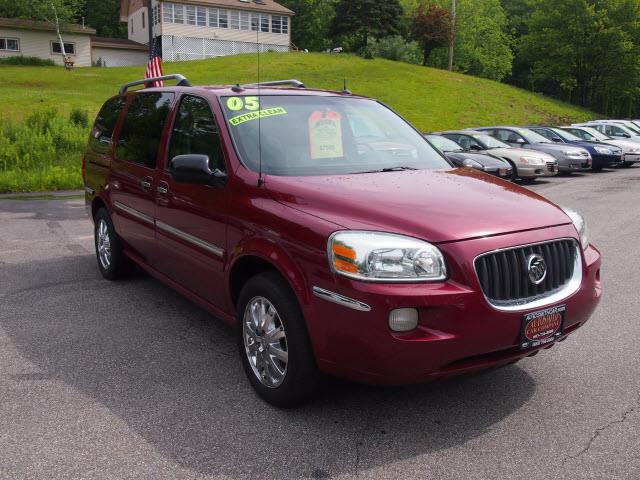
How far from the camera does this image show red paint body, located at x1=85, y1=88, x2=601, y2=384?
2.94 metres

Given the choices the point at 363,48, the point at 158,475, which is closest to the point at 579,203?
the point at 158,475

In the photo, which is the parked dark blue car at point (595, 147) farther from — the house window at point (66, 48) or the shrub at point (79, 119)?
the house window at point (66, 48)

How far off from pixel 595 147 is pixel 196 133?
1806 cm

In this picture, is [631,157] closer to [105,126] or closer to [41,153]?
[41,153]

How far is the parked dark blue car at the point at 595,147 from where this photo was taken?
1926 centimetres

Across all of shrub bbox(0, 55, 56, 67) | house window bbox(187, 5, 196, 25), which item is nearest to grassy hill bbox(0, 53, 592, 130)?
shrub bbox(0, 55, 56, 67)

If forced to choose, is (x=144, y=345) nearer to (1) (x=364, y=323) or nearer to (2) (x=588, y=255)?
(1) (x=364, y=323)

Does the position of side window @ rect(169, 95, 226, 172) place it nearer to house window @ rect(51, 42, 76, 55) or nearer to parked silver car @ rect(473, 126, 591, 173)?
parked silver car @ rect(473, 126, 591, 173)

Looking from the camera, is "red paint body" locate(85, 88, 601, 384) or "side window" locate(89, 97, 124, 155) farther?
"side window" locate(89, 97, 124, 155)

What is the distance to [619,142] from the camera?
21125mm

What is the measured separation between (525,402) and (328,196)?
1697mm

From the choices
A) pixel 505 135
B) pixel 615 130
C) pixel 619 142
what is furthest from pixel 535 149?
pixel 615 130

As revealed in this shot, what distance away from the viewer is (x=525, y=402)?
367 cm

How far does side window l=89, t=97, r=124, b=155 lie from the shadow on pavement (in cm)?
175
